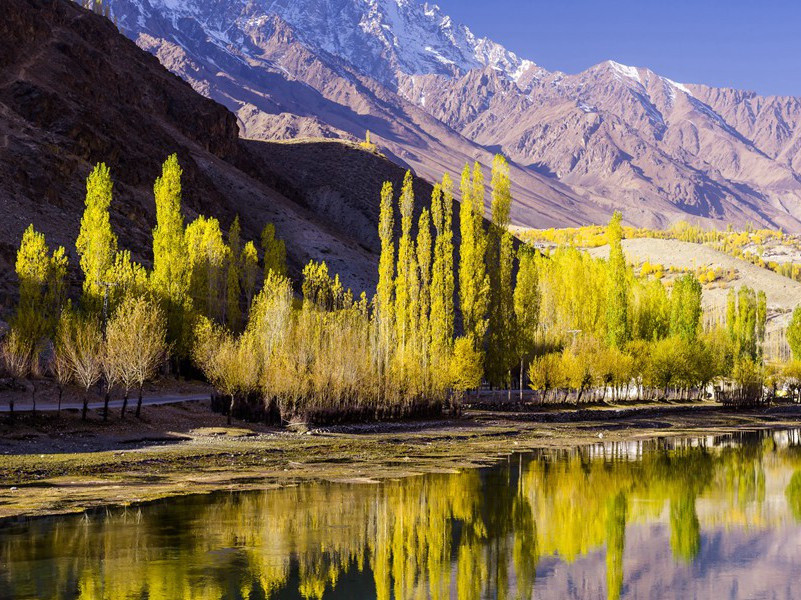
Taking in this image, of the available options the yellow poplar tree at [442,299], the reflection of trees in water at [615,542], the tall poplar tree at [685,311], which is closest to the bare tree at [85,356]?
the yellow poplar tree at [442,299]

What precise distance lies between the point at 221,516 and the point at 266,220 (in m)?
118

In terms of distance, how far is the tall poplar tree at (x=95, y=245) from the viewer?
2615 inches

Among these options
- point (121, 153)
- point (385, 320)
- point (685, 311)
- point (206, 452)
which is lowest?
point (206, 452)

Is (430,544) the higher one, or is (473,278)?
(473,278)

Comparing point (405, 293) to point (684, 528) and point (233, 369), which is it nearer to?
point (233, 369)

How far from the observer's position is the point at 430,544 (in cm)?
2952

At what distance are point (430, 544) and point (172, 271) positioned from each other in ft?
160

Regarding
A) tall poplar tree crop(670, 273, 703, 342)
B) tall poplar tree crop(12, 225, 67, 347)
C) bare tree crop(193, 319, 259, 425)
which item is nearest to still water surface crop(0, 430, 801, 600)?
bare tree crop(193, 319, 259, 425)

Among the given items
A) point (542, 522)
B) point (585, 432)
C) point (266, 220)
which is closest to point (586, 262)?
point (585, 432)

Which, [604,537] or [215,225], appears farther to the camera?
[215,225]

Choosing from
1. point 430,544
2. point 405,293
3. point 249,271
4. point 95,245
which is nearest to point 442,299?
point 405,293

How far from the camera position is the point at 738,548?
30.6m

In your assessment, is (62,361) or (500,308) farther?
(500,308)

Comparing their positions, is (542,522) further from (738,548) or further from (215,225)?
(215,225)
